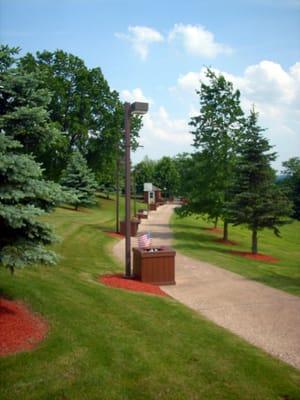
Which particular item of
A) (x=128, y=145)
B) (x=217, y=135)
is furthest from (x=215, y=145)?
(x=128, y=145)

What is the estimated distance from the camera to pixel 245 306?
1094 cm

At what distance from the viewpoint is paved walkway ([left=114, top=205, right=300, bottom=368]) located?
8.35m

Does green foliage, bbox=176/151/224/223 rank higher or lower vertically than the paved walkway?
higher

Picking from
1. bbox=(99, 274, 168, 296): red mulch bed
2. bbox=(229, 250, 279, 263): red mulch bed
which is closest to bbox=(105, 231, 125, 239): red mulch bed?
bbox=(229, 250, 279, 263): red mulch bed

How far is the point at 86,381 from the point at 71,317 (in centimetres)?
261

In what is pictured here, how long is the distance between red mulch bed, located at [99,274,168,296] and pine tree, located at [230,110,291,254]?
11056 mm

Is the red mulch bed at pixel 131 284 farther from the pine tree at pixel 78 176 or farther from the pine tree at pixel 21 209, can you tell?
the pine tree at pixel 78 176

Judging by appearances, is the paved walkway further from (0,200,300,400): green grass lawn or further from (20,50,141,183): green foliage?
(20,50,141,183): green foliage

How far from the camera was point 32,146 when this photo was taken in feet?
27.8

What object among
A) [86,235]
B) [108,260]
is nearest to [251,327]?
[108,260]

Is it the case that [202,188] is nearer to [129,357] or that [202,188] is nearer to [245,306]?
[245,306]

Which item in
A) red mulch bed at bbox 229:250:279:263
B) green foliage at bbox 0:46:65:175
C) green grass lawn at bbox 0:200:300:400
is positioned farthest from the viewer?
red mulch bed at bbox 229:250:279:263

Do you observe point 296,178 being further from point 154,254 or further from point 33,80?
point 33,80

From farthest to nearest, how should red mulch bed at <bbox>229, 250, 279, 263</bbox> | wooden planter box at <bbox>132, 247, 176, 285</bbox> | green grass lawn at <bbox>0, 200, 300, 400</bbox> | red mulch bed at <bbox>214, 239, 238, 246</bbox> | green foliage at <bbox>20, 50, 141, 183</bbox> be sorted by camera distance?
green foliage at <bbox>20, 50, 141, 183</bbox> < red mulch bed at <bbox>214, 239, 238, 246</bbox> < red mulch bed at <bbox>229, 250, 279, 263</bbox> < wooden planter box at <bbox>132, 247, 176, 285</bbox> < green grass lawn at <bbox>0, 200, 300, 400</bbox>
